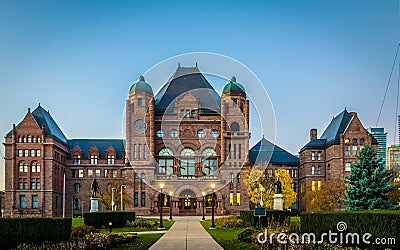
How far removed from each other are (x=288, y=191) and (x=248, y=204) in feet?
32.8

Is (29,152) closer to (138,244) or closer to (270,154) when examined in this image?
(270,154)

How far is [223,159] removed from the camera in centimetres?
8219

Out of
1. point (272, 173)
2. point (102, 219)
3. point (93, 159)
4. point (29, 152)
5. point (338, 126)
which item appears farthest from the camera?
point (93, 159)

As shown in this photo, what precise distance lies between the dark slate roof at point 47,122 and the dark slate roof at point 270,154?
30252 millimetres

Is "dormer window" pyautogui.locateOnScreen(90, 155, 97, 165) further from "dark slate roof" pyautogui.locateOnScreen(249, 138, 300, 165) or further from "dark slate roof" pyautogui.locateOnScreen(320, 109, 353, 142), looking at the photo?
"dark slate roof" pyautogui.locateOnScreen(320, 109, 353, 142)

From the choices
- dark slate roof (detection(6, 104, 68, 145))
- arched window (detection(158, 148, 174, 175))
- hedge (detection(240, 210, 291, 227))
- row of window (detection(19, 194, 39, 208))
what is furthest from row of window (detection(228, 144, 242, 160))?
hedge (detection(240, 210, 291, 227))

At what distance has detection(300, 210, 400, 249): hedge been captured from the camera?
20.2 meters

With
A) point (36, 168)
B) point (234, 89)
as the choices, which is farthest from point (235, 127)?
point (36, 168)

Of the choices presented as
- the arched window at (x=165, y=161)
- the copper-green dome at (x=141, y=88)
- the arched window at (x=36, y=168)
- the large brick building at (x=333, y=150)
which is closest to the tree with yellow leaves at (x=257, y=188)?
the large brick building at (x=333, y=150)

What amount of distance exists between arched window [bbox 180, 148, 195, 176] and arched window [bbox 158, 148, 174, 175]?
1.60 metres

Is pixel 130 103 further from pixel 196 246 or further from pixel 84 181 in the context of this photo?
Answer: pixel 196 246

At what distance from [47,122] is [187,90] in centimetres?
2152

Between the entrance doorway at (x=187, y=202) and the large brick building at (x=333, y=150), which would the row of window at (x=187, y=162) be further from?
the large brick building at (x=333, y=150)

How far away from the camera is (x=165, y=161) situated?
84.1 metres
